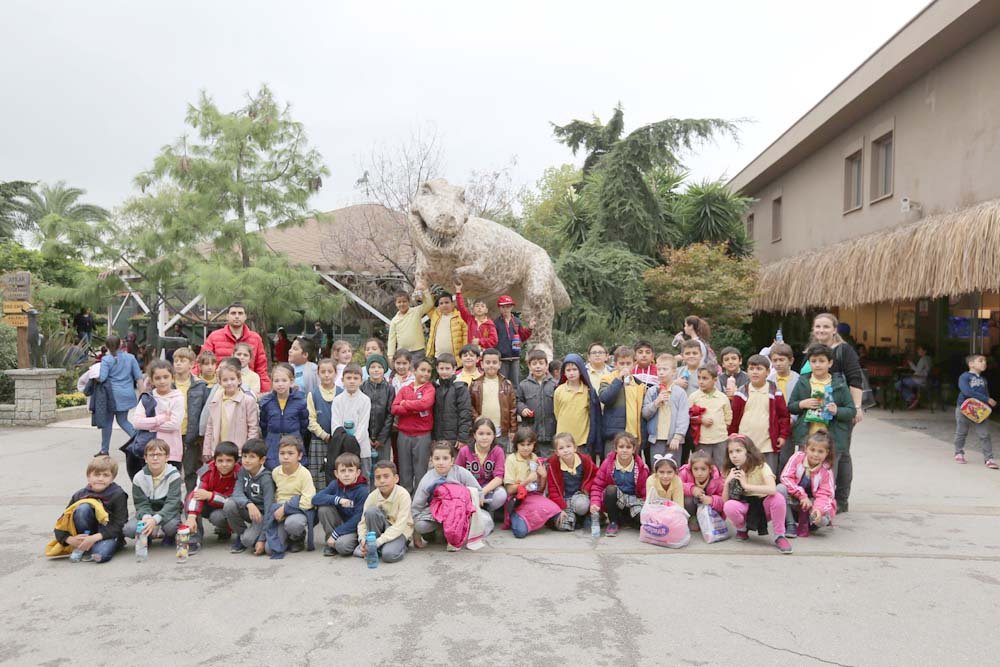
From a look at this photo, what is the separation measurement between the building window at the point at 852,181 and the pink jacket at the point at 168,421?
12982mm

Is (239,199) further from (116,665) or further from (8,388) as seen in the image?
(116,665)

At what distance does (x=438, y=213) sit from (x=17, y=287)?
7.99 m

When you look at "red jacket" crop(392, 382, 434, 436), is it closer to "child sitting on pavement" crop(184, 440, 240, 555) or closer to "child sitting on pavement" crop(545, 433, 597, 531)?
"child sitting on pavement" crop(545, 433, 597, 531)

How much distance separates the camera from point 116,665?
2918 millimetres

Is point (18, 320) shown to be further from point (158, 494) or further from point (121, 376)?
point (158, 494)

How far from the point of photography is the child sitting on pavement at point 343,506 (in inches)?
172

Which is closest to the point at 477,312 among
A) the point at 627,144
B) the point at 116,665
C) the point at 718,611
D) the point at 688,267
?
the point at 718,611

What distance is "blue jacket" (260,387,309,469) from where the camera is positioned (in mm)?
5078

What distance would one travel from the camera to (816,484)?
470cm

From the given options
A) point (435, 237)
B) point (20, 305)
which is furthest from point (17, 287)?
point (435, 237)

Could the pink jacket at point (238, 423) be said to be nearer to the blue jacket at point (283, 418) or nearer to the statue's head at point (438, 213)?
the blue jacket at point (283, 418)

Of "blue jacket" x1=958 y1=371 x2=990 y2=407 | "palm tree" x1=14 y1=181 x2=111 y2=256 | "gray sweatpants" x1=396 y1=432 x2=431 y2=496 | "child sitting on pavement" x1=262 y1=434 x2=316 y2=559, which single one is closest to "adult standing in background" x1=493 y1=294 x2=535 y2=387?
"gray sweatpants" x1=396 y1=432 x2=431 y2=496

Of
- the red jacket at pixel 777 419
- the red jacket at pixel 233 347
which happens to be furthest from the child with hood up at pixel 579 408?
the red jacket at pixel 233 347

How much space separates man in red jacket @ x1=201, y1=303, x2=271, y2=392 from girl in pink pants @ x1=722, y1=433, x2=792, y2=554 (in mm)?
3896
